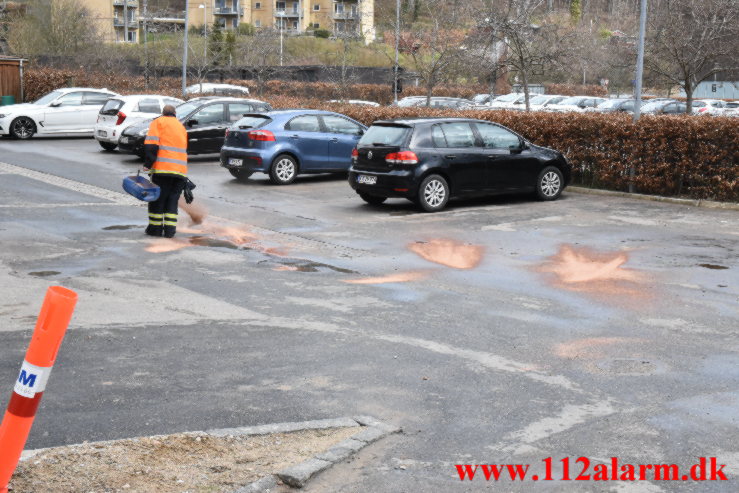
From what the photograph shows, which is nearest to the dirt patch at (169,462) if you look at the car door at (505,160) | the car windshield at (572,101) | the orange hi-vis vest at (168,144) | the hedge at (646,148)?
the orange hi-vis vest at (168,144)

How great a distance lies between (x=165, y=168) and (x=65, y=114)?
19471 mm

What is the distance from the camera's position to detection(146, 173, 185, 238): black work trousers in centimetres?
1364

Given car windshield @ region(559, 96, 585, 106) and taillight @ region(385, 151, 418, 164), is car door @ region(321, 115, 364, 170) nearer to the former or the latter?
taillight @ region(385, 151, 418, 164)

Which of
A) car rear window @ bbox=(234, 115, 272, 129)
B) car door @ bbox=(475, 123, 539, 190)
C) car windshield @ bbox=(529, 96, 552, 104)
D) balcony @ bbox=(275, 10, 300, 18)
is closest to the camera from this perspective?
car door @ bbox=(475, 123, 539, 190)

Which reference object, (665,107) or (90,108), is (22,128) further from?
(665,107)

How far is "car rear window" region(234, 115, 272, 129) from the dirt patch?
51.4 feet

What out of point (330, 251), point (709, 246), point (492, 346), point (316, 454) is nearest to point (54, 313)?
point (316, 454)

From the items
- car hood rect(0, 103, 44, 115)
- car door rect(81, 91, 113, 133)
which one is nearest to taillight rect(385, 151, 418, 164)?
car door rect(81, 91, 113, 133)

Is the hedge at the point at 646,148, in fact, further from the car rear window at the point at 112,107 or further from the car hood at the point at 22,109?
the car hood at the point at 22,109

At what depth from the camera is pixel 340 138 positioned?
862 inches

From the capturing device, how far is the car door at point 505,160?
17.5 meters

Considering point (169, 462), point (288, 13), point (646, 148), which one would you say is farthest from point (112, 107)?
point (288, 13)

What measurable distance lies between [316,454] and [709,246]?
960cm

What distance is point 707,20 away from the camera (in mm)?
32031
